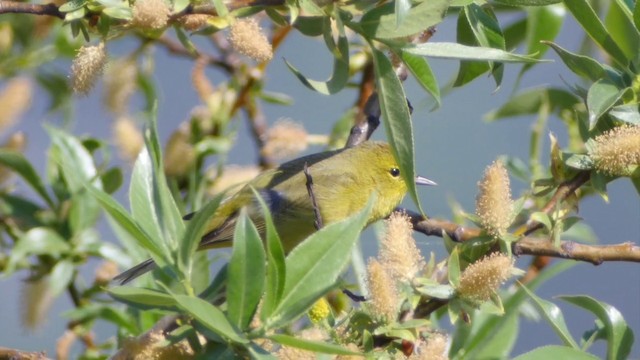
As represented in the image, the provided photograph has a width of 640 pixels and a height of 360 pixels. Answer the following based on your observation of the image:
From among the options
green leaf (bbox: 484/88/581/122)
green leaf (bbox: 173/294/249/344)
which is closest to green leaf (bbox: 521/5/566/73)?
green leaf (bbox: 484/88/581/122)

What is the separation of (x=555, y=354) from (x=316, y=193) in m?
1.60

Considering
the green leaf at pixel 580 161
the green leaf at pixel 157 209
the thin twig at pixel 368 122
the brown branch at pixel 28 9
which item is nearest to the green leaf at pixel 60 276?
the thin twig at pixel 368 122

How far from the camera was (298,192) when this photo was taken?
2.78 metres

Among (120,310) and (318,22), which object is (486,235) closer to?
(318,22)

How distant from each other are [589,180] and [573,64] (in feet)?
0.60

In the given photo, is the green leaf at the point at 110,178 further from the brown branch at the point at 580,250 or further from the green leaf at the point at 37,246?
the brown branch at the point at 580,250

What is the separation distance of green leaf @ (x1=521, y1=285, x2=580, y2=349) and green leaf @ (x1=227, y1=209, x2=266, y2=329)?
1.41ft

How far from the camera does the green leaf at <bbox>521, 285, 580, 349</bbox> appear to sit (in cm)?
139

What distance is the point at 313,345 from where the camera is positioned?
109 centimetres

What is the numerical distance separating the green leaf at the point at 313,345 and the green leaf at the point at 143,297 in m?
0.13

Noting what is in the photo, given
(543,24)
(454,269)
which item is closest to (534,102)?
(543,24)

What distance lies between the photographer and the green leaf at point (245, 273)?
112 centimetres

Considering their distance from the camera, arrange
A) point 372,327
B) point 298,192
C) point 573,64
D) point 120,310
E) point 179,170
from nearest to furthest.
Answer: point 372,327 < point 573,64 < point 120,310 < point 179,170 < point 298,192

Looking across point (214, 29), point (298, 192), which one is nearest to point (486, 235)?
point (214, 29)
